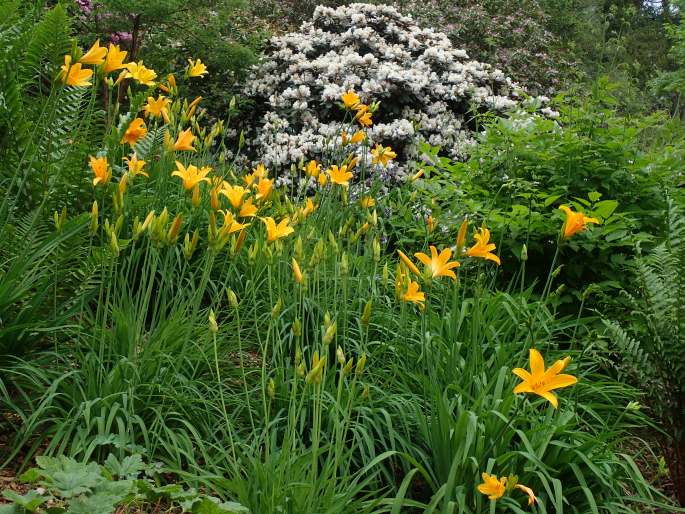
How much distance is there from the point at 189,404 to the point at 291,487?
0.64 meters

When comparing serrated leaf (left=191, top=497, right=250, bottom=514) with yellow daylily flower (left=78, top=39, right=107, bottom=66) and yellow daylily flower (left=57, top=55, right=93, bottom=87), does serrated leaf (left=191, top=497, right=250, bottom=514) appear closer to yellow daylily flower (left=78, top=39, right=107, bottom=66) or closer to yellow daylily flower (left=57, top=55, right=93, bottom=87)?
yellow daylily flower (left=57, top=55, right=93, bottom=87)

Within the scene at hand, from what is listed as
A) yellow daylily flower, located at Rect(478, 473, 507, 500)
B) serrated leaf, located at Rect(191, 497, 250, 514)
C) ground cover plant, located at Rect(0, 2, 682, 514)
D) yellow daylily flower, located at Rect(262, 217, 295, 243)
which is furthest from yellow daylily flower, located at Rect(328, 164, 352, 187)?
serrated leaf, located at Rect(191, 497, 250, 514)

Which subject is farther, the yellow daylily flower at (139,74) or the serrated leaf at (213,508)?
the yellow daylily flower at (139,74)

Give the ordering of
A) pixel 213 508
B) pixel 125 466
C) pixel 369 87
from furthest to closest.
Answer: pixel 369 87, pixel 125 466, pixel 213 508

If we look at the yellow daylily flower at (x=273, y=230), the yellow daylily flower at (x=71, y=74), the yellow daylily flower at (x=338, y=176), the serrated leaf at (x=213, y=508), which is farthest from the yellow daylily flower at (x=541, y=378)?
the yellow daylily flower at (x=71, y=74)

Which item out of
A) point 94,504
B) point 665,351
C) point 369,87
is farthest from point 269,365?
point 369,87

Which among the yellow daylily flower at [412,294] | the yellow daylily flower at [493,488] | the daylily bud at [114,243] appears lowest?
the yellow daylily flower at [493,488]

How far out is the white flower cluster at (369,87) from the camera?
6320 millimetres

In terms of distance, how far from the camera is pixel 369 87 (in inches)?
257

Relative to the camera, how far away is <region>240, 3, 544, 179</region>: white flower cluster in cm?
632

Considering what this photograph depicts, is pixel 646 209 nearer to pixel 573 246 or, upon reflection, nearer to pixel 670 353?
pixel 573 246

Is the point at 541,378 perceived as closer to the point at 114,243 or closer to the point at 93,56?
the point at 114,243

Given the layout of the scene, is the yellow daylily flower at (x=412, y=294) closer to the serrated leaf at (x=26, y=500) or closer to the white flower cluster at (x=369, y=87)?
the serrated leaf at (x=26, y=500)

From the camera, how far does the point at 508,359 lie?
9.30ft
